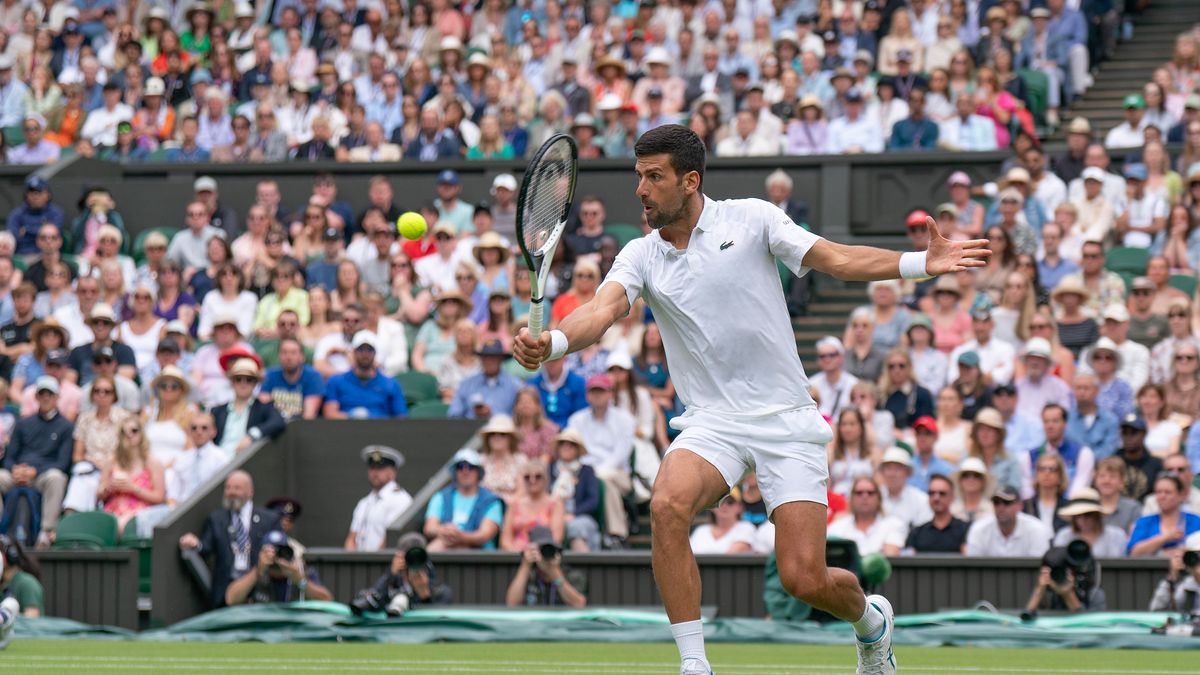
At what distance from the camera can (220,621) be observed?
12289 mm

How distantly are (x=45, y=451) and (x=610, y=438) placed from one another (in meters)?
4.90

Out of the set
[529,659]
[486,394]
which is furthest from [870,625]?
[486,394]

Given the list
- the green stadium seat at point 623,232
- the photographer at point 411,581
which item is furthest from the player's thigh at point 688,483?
the green stadium seat at point 623,232

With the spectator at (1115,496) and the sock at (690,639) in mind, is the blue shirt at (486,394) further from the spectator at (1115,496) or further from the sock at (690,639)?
the sock at (690,639)

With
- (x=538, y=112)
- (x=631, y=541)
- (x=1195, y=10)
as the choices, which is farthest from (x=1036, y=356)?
(x=1195, y=10)

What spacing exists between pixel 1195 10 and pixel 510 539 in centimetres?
1245

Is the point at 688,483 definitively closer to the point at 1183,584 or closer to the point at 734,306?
the point at 734,306

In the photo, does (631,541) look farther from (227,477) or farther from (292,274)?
(292,274)

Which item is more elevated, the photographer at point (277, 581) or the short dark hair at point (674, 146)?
the short dark hair at point (674, 146)

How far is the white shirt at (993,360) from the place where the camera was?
1459cm

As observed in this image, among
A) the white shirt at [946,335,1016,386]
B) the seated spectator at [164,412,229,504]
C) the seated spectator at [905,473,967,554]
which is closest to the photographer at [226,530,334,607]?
the seated spectator at [164,412,229,504]

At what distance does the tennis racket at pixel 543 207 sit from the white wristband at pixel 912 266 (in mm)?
1270

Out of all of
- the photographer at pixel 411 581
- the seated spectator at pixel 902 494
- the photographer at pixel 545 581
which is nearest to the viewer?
the photographer at pixel 411 581

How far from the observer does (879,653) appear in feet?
23.6
